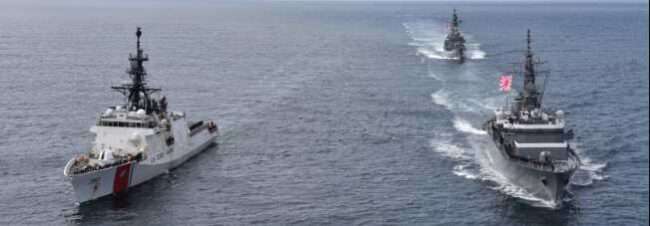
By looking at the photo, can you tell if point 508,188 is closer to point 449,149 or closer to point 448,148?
point 449,149

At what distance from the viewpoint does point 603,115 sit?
117938 millimetres

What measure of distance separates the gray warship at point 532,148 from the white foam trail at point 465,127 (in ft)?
27.8

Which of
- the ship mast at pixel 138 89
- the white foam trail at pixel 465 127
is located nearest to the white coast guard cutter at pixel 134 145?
the ship mast at pixel 138 89

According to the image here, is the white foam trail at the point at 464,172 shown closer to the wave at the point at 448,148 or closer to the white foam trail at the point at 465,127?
the wave at the point at 448,148

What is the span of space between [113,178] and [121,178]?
1019 mm

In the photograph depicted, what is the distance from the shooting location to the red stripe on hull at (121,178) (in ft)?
266

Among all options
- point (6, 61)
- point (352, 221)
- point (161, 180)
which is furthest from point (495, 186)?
point (6, 61)

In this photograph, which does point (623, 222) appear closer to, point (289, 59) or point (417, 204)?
point (417, 204)

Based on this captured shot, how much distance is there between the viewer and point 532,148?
84.5 meters

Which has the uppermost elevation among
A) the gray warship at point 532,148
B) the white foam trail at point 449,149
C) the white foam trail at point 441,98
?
the gray warship at point 532,148

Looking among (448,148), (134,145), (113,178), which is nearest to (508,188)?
(448,148)

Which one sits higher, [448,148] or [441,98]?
[441,98]

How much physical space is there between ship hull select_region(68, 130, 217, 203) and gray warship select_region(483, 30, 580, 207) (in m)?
38.2

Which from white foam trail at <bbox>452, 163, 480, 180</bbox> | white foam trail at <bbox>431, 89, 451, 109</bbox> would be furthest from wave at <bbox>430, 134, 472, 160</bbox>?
white foam trail at <bbox>431, 89, 451, 109</bbox>
